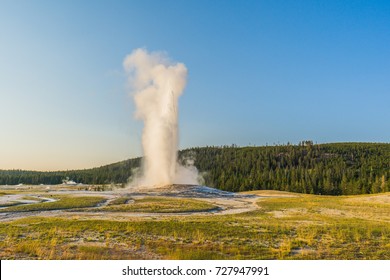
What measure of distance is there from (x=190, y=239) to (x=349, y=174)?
399 feet

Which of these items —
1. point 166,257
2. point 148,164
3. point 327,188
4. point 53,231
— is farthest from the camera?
point 327,188

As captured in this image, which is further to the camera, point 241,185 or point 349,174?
point 349,174

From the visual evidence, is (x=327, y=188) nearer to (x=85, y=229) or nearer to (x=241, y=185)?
(x=241, y=185)

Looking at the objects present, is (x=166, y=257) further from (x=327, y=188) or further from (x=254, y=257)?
(x=327, y=188)

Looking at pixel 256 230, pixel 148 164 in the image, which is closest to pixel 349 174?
pixel 148 164

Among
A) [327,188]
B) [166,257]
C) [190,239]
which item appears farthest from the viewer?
[327,188]

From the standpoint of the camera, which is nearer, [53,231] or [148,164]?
[53,231]

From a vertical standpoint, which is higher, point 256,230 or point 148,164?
point 148,164

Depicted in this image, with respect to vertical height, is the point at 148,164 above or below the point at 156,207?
above

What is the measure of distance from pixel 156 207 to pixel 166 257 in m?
28.0

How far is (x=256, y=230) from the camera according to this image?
83.9ft
